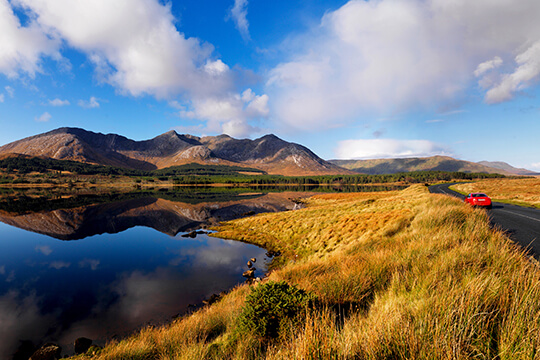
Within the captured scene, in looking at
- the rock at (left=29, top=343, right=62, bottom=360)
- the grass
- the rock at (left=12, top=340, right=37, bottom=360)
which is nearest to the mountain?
the rock at (left=12, top=340, right=37, bottom=360)

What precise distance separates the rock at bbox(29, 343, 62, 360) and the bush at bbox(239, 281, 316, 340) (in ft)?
34.2

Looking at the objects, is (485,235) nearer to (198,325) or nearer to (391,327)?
(391,327)

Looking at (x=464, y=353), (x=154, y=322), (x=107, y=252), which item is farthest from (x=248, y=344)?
(x=107, y=252)

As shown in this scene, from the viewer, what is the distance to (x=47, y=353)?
9.85m

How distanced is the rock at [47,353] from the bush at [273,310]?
10427 millimetres

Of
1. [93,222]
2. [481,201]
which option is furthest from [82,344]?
[93,222]

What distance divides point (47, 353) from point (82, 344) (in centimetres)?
120

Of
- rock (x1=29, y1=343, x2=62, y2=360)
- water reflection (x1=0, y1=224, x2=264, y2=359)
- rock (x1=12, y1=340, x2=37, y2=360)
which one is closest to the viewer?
rock (x1=29, y1=343, x2=62, y2=360)

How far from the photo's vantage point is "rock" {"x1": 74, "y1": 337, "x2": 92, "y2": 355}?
10316 mm

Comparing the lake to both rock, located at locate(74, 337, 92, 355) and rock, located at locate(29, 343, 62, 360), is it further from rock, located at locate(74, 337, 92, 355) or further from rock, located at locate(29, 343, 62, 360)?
rock, located at locate(29, 343, 62, 360)

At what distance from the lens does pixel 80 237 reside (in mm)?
32906

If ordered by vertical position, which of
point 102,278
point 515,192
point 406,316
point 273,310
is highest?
point 406,316

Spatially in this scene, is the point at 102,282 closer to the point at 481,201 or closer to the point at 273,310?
the point at 273,310

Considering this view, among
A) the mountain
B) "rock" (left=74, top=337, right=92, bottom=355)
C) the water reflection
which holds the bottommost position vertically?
the mountain
